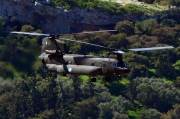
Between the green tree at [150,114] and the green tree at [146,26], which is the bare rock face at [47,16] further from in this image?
the green tree at [150,114]

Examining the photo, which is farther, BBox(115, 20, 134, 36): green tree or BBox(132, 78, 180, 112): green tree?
BBox(115, 20, 134, 36): green tree

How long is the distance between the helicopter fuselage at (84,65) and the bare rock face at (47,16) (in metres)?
73.5

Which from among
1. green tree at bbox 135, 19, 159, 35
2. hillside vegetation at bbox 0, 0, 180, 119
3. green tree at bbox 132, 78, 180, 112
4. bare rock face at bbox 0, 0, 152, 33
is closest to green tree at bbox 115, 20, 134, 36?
green tree at bbox 135, 19, 159, 35

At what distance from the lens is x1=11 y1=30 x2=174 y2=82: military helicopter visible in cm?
6162

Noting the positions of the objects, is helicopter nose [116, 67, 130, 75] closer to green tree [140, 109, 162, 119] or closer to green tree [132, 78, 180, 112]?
green tree [140, 109, 162, 119]

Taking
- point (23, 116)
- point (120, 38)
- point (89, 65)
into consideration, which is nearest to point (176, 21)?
point (120, 38)

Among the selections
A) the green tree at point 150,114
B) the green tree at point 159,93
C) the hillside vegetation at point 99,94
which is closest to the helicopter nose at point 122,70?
the hillside vegetation at point 99,94

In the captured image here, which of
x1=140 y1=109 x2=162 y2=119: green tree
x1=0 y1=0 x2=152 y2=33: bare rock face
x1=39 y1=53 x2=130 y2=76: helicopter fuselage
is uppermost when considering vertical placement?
x1=39 y1=53 x2=130 y2=76: helicopter fuselage

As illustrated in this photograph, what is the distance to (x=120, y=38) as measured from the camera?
5635 inches

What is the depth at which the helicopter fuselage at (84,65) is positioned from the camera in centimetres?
6162

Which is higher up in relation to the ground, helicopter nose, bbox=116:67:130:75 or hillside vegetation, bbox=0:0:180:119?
helicopter nose, bbox=116:67:130:75

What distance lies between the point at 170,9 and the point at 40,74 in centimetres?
5524

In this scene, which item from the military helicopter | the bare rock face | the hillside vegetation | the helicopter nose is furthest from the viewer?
the bare rock face

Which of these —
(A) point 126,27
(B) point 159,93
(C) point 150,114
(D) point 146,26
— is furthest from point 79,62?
(D) point 146,26
